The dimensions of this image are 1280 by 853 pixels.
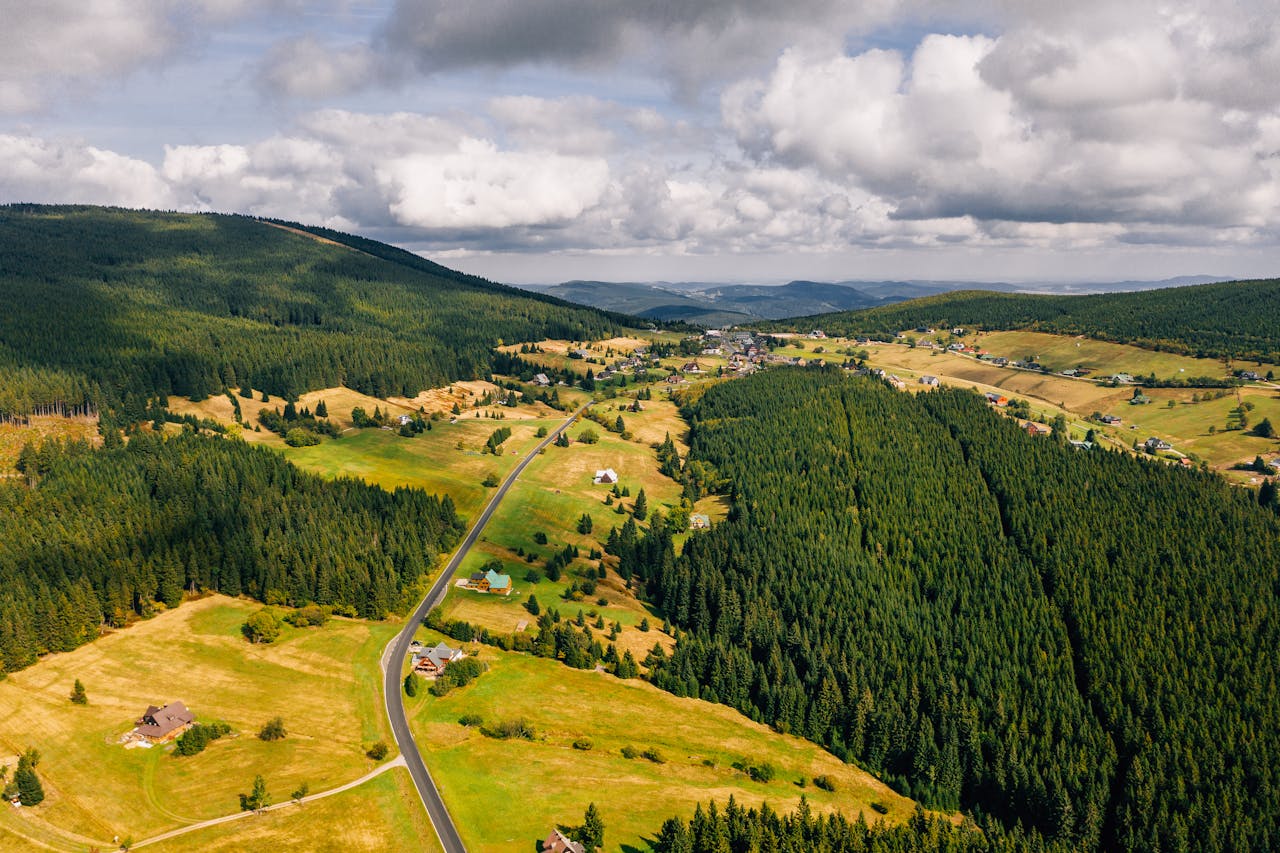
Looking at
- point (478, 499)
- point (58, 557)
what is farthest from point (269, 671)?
point (478, 499)

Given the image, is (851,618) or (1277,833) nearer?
(1277,833)

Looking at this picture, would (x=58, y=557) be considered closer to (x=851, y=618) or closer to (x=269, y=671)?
(x=269, y=671)

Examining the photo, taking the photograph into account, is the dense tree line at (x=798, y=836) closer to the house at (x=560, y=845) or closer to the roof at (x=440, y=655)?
the house at (x=560, y=845)

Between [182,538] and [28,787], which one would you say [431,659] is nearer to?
[28,787]

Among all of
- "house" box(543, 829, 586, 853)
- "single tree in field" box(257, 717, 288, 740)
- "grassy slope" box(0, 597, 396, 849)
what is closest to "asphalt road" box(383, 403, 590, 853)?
"grassy slope" box(0, 597, 396, 849)

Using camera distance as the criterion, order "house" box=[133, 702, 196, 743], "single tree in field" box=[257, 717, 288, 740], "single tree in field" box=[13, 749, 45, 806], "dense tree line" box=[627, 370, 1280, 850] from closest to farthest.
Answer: "single tree in field" box=[13, 749, 45, 806], "house" box=[133, 702, 196, 743], "single tree in field" box=[257, 717, 288, 740], "dense tree line" box=[627, 370, 1280, 850]

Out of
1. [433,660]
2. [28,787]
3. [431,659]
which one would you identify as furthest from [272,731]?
[433,660]

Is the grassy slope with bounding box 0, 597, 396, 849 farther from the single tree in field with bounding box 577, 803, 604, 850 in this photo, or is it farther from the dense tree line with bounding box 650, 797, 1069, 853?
the dense tree line with bounding box 650, 797, 1069, 853
